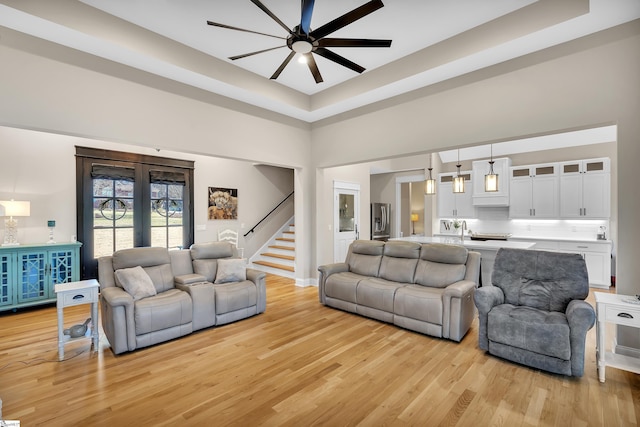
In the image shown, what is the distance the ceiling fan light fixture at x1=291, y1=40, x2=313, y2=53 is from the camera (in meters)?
2.69

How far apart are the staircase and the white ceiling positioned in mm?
3911

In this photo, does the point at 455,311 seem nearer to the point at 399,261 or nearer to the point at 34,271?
the point at 399,261

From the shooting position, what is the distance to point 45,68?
3.19 m

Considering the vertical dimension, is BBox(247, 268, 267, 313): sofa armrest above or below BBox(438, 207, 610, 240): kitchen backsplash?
below

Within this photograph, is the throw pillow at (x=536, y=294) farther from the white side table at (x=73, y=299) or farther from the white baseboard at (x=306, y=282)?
the white side table at (x=73, y=299)

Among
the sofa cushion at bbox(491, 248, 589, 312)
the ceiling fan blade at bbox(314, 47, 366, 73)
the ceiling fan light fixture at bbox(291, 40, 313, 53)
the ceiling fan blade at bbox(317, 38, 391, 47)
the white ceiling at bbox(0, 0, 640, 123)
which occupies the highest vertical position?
the white ceiling at bbox(0, 0, 640, 123)

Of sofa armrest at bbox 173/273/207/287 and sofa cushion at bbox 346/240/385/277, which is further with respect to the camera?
sofa cushion at bbox 346/240/385/277

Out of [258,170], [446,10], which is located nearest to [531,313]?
[446,10]

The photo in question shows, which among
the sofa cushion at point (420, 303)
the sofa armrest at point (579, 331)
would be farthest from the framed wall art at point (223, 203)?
the sofa armrest at point (579, 331)

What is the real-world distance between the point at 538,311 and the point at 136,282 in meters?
4.34

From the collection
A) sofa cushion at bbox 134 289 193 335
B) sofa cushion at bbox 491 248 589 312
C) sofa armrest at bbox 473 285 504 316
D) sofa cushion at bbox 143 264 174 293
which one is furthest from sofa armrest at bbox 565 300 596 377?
sofa cushion at bbox 143 264 174 293

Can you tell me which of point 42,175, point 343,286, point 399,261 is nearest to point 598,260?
point 399,261

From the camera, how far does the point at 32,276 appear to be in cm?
449

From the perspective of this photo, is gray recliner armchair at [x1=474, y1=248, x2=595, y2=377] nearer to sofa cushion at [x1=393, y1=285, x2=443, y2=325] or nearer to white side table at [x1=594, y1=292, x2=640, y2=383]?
white side table at [x1=594, y1=292, x2=640, y2=383]
